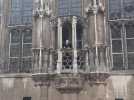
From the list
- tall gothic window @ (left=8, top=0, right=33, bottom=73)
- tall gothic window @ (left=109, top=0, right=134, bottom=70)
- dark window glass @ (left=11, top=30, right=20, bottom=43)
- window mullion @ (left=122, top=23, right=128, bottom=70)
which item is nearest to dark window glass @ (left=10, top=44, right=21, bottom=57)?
tall gothic window @ (left=8, top=0, right=33, bottom=73)

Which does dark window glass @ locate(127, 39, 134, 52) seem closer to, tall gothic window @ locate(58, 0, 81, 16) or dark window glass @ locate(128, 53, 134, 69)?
dark window glass @ locate(128, 53, 134, 69)

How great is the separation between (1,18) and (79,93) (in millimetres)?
6110

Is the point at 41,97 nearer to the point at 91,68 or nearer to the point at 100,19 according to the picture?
the point at 91,68

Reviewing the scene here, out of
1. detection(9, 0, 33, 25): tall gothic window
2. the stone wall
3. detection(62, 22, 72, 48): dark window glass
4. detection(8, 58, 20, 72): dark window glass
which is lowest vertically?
the stone wall

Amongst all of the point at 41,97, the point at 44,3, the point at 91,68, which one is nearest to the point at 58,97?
the point at 41,97

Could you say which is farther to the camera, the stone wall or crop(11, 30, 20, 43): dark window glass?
crop(11, 30, 20, 43): dark window glass

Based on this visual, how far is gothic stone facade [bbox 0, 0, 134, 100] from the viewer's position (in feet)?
48.1

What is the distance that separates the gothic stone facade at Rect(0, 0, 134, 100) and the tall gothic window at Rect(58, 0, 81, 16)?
38 cm

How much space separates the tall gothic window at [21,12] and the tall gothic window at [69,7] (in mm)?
1712

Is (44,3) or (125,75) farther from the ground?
(44,3)

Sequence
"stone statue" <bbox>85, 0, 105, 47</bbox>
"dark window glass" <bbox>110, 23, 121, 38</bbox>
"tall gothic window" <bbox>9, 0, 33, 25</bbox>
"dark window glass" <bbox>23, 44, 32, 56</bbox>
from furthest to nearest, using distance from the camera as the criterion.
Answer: "tall gothic window" <bbox>9, 0, 33, 25</bbox>, "dark window glass" <bbox>23, 44, 32, 56</bbox>, "dark window glass" <bbox>110, 23, 121, 38</bbox>, "stone statue" <bbox>85, 0, 105, 47</bbox>

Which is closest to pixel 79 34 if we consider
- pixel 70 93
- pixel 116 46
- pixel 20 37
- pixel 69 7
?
pixel 69 7

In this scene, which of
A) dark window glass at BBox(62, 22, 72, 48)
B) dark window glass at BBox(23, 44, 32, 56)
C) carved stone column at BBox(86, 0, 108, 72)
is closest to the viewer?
carved stone column at BBox(86, 0, 108, 72)

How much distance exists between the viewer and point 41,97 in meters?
15.0
